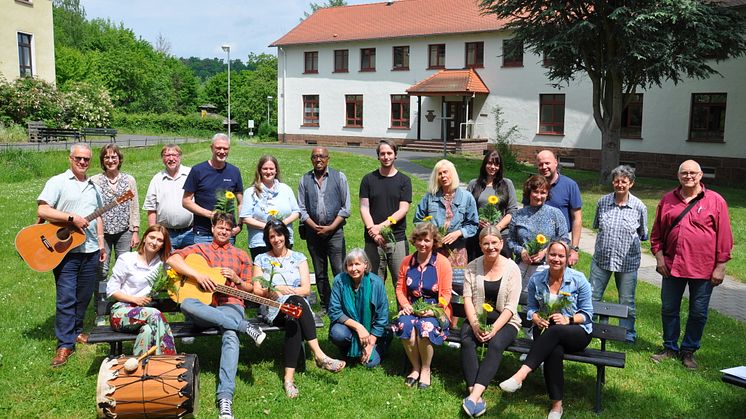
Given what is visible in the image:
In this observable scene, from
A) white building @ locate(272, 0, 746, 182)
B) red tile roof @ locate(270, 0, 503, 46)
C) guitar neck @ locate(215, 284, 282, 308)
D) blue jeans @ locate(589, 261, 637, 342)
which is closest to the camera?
guitar neck @ locate(215, 284, 282, 308)

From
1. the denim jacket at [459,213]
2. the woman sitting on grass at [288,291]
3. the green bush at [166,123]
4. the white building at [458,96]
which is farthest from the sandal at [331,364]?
the green bush at [166,123]

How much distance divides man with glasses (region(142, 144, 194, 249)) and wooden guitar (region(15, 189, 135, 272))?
97 cm

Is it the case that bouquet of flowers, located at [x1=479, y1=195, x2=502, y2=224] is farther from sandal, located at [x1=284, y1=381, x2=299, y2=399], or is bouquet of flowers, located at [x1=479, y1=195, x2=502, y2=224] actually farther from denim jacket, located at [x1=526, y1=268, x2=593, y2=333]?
sandal, located at [x1=284, y1=381, x2=299, y2=399]

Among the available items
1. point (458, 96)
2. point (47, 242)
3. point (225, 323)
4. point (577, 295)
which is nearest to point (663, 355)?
point (577, 295)

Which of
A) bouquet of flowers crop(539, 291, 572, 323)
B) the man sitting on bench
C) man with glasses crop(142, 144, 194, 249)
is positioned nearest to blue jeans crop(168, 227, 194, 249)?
man with glasses crop(142, 144, 194, 249)

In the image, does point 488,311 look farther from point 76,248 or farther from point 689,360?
point 76,248

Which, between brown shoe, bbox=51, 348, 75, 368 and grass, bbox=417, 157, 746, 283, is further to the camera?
grass, bbox=417, 157, 746, 283

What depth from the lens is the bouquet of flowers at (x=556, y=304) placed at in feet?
17.3

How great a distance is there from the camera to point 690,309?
6129mm

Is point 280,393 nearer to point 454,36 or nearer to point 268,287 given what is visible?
point 268,287

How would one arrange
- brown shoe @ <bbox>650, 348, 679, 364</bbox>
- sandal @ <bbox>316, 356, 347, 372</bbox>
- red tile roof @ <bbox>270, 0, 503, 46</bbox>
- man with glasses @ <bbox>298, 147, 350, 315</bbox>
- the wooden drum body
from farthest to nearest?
1. red tile roof @ <bbox>270, 0, 503, 46</bbox>
2. man with glasses @ <bbox>298, 147, 350, 315</bbox>
3. brown shoe @ <bbox>650, 348, 679, 364</bbox>
4. sandal @ <bbox>316, 356, 347, 372</bbox>
5. the wooden drum body

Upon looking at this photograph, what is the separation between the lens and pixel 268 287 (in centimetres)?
575

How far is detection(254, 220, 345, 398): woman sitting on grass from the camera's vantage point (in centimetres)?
560

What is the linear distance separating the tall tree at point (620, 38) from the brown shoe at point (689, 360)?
14187mm
